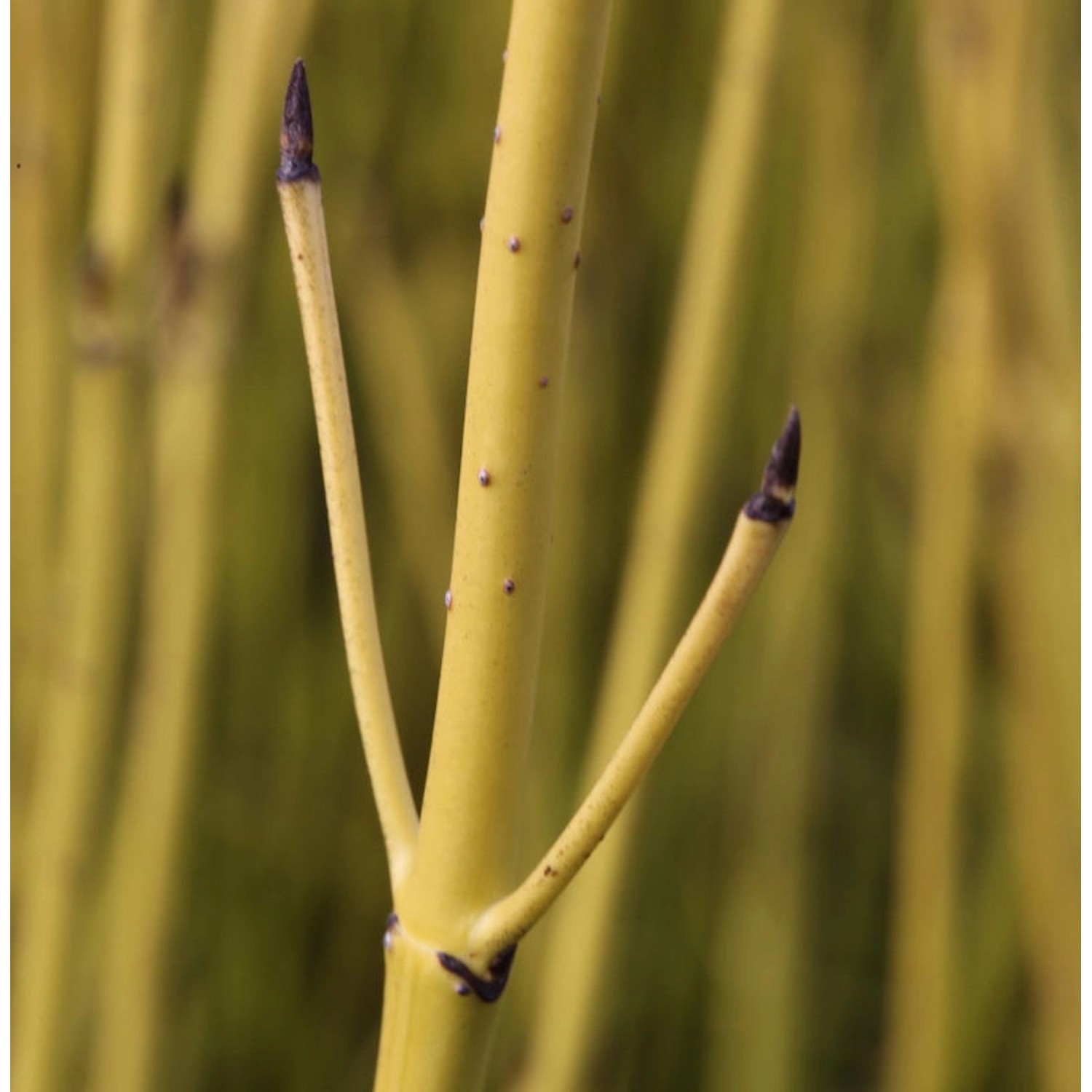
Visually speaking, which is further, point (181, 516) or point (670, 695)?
point (181, 516)

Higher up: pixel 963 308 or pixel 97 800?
pixel 963 308

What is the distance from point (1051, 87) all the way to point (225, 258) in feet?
0.54

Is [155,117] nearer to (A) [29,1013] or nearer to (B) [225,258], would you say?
(B) [225,258]

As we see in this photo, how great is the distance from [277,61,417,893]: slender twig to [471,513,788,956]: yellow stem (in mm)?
16

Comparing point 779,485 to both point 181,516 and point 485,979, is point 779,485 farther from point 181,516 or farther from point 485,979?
point 181,516

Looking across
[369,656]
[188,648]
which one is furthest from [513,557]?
[188,648]

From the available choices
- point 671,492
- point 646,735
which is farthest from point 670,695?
point 671,492

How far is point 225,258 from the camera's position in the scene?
26 centimetres

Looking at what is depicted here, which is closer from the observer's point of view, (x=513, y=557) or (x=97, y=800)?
(x=513, y=557)

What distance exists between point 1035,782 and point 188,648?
16cm

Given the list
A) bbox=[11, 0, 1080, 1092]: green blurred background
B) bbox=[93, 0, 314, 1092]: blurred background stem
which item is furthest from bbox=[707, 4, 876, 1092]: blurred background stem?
bbox=[93, 0, 314, 1092]: blurred background stem

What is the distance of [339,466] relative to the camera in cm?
15

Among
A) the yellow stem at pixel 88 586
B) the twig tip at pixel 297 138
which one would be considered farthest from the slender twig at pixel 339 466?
the yellow stem at pixel 88 586

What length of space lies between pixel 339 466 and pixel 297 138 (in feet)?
0.11
